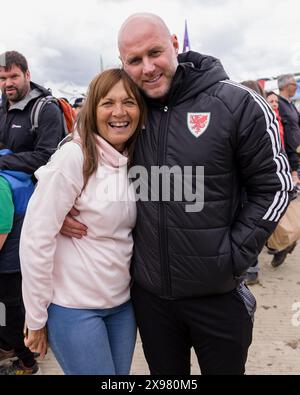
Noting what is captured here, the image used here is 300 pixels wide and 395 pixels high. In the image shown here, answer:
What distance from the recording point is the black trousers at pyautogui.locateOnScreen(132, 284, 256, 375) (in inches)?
62.0

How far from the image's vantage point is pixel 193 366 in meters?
2.69

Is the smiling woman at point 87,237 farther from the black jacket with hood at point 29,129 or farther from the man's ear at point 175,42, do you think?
the black jacket with hood at point 29,129

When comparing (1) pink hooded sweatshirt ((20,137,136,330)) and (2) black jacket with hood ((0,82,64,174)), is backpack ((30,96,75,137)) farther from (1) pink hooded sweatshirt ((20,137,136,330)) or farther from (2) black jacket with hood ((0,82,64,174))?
(1) pink hooded sweatshirt ((20,137,136,330))

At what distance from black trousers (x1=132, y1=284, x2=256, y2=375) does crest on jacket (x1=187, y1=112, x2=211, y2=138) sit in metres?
0.72

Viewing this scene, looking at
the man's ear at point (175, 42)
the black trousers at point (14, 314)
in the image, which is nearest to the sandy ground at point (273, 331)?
the black trousers at point (14, 314)

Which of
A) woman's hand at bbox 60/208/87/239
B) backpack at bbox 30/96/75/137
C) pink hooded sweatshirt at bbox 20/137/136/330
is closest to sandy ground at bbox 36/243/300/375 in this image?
pink hooded sweatshirt at bbox 20/137/136/330

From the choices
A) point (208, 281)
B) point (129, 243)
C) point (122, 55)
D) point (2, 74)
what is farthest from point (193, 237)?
point (2, 74)

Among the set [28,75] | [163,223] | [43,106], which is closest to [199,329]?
[163,223]

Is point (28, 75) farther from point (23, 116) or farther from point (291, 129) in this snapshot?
→ point (291, 129)

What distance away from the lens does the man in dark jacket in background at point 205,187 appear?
144 cm

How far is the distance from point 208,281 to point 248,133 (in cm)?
63

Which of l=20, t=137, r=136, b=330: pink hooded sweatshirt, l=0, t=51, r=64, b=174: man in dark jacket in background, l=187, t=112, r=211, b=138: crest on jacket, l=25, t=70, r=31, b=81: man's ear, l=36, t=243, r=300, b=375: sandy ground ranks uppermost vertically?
l=25, t=70, r=31, b=81: man's ear

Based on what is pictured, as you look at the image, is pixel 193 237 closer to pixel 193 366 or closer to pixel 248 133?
pixel 248 133

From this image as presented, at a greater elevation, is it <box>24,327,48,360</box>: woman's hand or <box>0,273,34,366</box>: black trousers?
<box>24,327,48,360</box>: woman's hand
